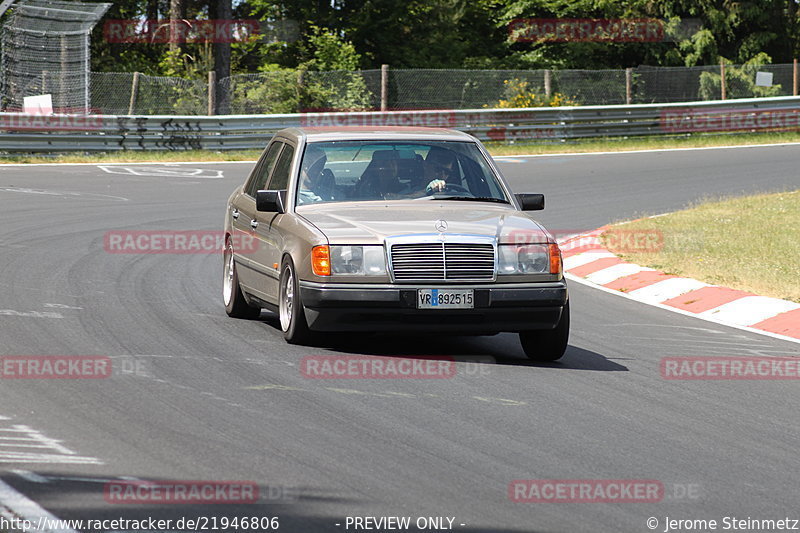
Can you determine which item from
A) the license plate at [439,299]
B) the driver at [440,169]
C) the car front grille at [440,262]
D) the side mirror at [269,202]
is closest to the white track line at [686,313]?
the driver at [440,169]

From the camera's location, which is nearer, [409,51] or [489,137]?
[489,137]

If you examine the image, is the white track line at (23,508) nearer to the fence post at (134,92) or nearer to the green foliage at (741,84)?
the fence post at (134,92)

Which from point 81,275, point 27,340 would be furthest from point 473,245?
point 81,275

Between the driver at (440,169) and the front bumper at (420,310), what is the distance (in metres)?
1.48

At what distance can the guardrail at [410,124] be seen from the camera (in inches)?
1109

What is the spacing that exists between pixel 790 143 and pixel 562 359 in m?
24.6

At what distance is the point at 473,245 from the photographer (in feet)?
30.5

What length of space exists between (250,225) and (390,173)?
4.45 feet

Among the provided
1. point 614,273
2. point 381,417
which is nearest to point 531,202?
point 381,417

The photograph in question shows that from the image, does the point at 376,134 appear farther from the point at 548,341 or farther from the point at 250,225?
the point at 548,341

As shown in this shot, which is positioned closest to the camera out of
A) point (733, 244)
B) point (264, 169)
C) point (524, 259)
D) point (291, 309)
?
point (524, 259)

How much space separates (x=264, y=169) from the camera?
11.5 m

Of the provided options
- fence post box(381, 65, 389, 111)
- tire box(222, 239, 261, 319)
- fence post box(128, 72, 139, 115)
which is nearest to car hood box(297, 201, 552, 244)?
tire box(222, 239, 261, 319)

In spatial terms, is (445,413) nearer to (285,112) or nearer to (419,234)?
(419,234)
